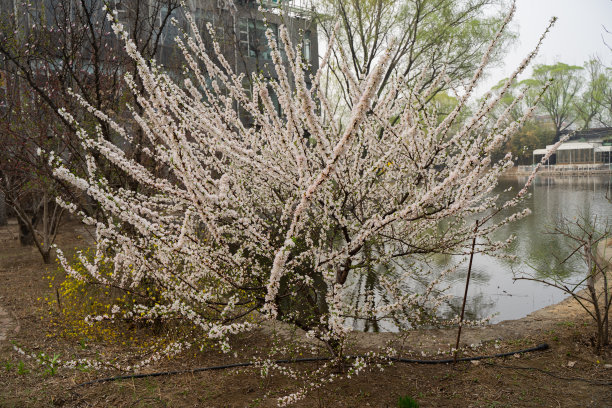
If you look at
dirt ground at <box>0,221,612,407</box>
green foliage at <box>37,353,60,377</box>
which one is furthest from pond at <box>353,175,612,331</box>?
green foliage at <box>37,353,60,377</box>

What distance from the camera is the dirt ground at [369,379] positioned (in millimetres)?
3697

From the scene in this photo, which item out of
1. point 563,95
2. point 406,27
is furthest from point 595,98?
point 406,27

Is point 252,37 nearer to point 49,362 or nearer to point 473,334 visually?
point 473,334

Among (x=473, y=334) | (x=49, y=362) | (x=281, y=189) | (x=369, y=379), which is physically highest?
(x=281, y=189)

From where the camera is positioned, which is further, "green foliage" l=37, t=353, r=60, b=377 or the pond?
the pond

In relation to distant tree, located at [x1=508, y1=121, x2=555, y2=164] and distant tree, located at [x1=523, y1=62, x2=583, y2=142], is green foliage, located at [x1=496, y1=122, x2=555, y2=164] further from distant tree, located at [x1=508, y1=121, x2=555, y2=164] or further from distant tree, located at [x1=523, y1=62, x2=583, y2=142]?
distant tree, located at [x1=523, y1=62, x2=583, y2=142]

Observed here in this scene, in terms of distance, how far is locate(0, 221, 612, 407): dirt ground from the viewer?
3.70 m

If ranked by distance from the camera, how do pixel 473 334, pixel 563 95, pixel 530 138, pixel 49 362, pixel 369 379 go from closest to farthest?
pixel 49 362 → pixel 369 379 → pixel 473 334 → pixel 530 138 → pixel 563 95

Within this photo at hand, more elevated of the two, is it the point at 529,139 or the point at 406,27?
the point at 406,27

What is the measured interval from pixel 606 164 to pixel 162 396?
48783 mm

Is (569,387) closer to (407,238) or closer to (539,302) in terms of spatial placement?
(407,238)

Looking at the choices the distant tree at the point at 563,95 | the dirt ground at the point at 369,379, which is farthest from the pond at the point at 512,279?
the distant tree at the point at 563,95

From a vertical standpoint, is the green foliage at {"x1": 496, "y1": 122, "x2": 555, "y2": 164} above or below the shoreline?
above

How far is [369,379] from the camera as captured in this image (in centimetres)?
419
